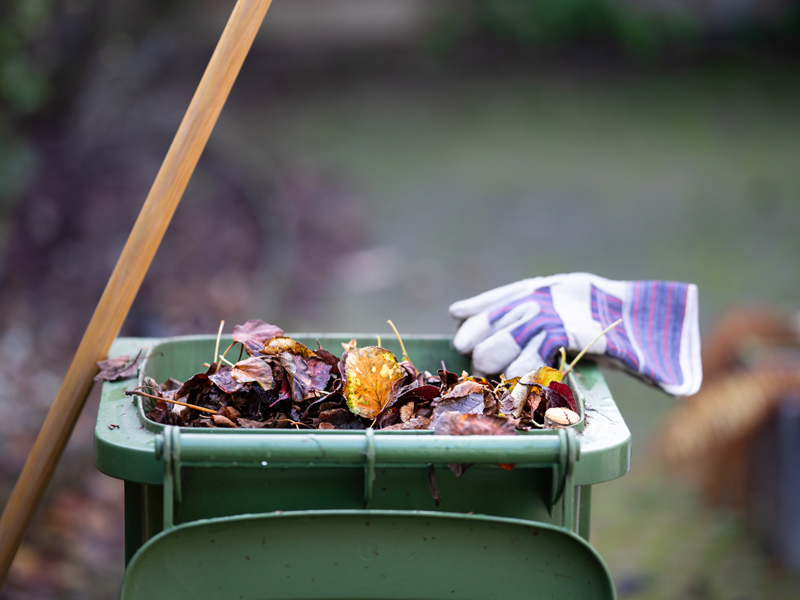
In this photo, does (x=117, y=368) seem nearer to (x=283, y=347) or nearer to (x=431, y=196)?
(x=283, y=347)

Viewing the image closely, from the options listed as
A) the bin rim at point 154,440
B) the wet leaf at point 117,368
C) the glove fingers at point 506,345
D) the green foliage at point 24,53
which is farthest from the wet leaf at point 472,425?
the green foliage at point 24,53

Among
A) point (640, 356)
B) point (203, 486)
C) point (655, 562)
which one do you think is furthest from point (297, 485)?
point (655, 562)

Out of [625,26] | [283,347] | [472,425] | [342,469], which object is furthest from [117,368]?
[625,26]

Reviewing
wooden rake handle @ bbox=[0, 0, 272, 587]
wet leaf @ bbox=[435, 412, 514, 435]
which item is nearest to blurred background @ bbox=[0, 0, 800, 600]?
wooden rake handle @ bbox=[0, 0, 272, 587]

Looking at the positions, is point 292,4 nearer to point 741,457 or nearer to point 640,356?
point 741,457

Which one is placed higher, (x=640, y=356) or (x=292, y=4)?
(x=292, y=4)

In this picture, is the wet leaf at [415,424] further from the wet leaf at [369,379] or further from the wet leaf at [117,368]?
the wet leaf at [117,368]
